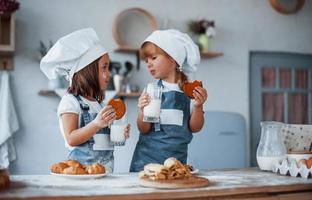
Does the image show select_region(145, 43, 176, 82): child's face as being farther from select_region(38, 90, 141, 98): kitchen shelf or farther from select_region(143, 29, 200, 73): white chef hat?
select_region(38, 90, 141, 98): kitchen shelf

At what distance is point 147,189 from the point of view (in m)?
1.45

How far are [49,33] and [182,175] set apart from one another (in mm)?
2603

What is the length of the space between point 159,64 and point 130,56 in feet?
5.97

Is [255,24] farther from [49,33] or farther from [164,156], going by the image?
[164,156]

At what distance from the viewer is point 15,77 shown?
379 centimetres

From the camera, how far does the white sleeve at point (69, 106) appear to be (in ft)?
6.56

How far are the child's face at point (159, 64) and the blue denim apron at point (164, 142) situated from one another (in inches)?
4.7

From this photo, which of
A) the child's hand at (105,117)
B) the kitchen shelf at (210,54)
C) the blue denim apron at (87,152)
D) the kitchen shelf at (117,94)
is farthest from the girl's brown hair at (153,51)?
the kitchen shelf at (210,54)

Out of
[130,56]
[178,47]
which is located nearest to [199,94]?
[178,47]

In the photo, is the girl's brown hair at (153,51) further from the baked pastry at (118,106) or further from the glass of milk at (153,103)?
the baked pastry at (118,106)

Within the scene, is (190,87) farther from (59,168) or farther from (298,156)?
(59,168)

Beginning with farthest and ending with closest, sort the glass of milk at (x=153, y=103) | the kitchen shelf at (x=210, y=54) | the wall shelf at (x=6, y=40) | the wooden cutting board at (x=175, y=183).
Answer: the kitchen shelf at (x=210, y=54) < the wall shelf at (x=6, y=40) < the glass of milk at (x=153, y=103) < the wooden cutting board at (x=175, y=183)

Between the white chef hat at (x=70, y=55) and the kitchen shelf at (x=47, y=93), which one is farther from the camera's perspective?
the kitchen shelf at (x=47, y=93)

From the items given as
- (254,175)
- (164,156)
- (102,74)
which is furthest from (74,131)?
(254,175)
